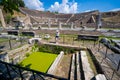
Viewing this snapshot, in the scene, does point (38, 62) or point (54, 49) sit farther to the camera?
point (54, 49)

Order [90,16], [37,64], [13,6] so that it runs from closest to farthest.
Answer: [13,6]
[37,64]
[90,16]

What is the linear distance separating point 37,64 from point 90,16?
37.0 meters

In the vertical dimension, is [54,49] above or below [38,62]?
above

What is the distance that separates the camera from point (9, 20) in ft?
113

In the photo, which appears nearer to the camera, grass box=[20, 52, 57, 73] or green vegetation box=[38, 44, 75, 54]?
grass box=[20, 52, 57, 73]

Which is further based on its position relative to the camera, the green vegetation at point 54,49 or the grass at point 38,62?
the green vegetation at point 54,49

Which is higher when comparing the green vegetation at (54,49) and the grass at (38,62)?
the green vegetation at (54,49)

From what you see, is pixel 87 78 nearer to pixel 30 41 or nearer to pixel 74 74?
pixel 74 74

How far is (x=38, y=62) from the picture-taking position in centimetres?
858

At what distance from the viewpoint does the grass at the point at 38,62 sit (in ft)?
25.5

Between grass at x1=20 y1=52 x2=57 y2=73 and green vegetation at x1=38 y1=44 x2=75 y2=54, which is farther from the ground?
green vegetation at x1=38 y1=44 x2=75 y2=54

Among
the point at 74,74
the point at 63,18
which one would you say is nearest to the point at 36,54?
the point at 74,74

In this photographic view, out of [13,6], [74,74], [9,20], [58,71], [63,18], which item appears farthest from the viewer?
[63,18]

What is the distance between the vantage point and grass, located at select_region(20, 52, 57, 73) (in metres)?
7.77
